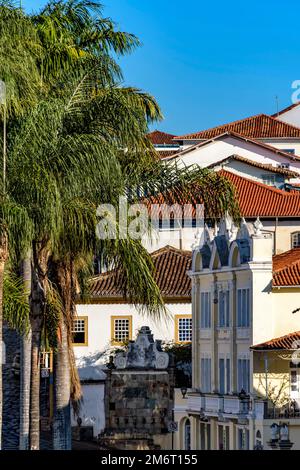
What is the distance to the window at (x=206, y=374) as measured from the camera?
250 feet

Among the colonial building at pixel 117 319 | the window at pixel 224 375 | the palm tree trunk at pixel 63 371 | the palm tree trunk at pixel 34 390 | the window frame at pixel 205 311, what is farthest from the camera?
the colonial building at pixel 117 319

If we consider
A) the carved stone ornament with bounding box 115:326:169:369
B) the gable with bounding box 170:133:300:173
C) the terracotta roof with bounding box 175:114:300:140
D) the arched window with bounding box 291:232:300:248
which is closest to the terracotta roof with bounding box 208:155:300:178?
the gable with bounding box 170:133:300:173

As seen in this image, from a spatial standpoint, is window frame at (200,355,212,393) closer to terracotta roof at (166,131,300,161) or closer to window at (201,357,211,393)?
window at (201,357,211,393)

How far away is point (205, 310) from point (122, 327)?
404 inches

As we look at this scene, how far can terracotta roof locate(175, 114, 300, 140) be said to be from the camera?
129m

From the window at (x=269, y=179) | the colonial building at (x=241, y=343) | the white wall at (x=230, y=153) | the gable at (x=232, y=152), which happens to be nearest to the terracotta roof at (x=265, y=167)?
the window at (x=269, y=179)

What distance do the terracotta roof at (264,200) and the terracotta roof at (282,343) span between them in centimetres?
3111

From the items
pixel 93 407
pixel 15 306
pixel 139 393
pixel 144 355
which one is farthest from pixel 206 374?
pixel 15 306

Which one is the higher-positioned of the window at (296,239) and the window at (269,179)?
the window at (269,179)

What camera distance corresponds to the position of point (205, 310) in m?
77.9

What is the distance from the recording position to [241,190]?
105 m

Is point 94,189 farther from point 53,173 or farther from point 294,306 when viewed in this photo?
point 294,306

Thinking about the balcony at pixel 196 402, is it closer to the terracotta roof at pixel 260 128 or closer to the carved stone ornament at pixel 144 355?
the carved stone ornament at pixel 144 355
